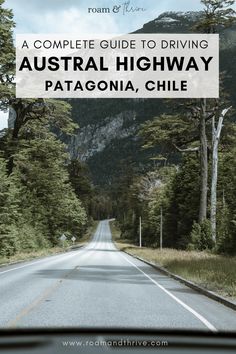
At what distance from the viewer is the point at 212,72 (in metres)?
36.6

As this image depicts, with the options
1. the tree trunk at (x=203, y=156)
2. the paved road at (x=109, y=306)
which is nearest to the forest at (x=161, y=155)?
the tree trunk at (x=203, y=156)

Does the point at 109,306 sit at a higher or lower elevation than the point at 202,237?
lower

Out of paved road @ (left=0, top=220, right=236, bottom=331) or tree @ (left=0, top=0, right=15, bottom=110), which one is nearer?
paved road @ (left=0, top=220, right=236, bottom=331)

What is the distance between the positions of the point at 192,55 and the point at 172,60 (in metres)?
1.99

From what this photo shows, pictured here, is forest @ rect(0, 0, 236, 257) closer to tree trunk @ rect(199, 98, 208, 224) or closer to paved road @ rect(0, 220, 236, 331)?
tree trunk @ rect(199, 98, 208, 224)

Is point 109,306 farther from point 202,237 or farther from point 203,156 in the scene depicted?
point 203,156

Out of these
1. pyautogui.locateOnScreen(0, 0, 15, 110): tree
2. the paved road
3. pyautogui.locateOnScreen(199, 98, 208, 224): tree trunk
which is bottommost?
the paved road

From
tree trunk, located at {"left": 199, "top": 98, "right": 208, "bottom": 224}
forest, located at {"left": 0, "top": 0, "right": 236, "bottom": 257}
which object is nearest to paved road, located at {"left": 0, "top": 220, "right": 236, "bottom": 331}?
forest, located at {"left": 0, "top": 0, "right": 236, "bottom": 257}

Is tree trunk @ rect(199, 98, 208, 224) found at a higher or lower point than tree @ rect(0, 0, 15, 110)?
lower

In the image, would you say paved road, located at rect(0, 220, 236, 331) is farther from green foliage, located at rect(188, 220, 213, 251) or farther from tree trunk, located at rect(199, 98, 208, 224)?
tree trunk, located at rect(199, 98, 208, 224)

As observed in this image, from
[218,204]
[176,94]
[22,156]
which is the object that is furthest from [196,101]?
[218,204]

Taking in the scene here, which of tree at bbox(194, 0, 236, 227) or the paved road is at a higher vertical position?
tree at bbox(194, 0, 236, 227)

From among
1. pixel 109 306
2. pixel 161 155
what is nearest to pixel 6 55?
pixel 161 155

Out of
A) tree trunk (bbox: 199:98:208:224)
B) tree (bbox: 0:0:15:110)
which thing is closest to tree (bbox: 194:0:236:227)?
tree trunk (bbox: 199:98:208:224)
